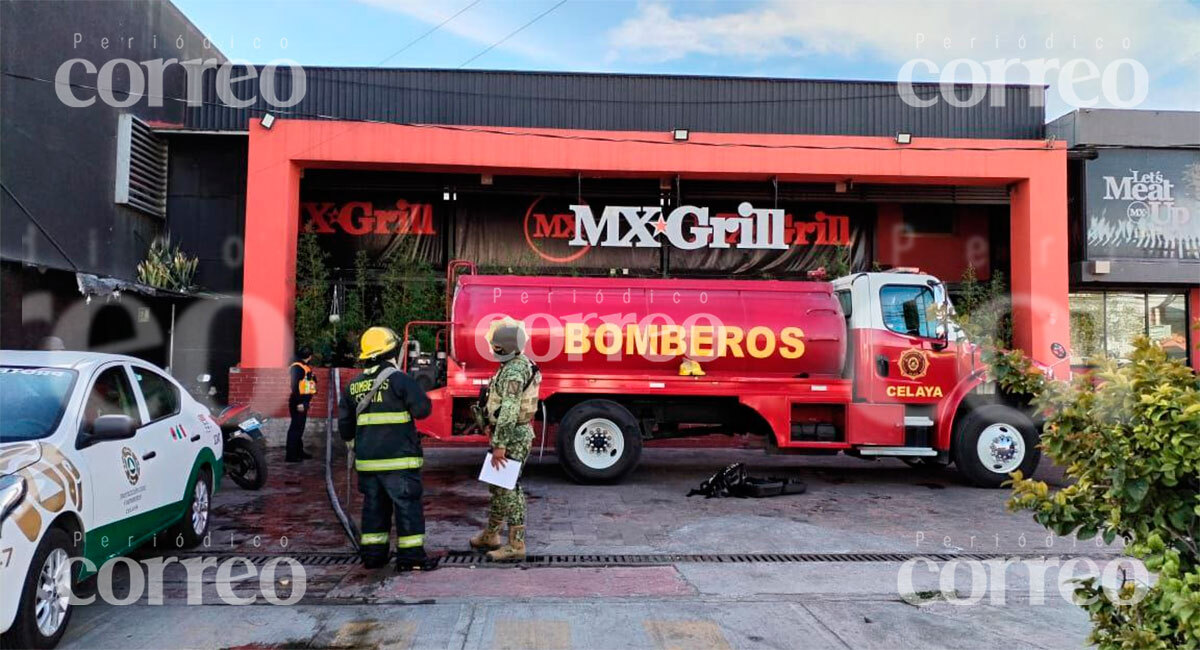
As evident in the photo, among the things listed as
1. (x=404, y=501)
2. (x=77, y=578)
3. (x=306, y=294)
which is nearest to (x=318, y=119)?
(x=306, y=294)

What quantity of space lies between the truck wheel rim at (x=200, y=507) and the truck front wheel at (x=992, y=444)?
8.33 meters

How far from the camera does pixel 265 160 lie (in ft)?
43.7

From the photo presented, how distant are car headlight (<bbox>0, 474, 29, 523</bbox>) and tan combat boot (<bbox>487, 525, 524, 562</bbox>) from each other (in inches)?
127

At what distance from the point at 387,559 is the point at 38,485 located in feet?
8.40

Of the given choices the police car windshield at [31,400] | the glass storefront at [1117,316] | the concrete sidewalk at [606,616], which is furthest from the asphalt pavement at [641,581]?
the glass storefront at [1117,316]

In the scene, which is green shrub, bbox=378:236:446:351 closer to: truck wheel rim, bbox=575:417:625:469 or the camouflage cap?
truck wheel rim, bbox=575:417:625:469

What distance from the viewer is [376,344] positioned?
6.07 m

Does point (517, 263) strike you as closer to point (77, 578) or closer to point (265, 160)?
point (265, 160)

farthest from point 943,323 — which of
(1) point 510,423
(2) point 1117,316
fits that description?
(2) point 1117,316

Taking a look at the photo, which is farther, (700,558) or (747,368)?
(747,368)

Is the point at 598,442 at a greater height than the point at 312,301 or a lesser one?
lesser

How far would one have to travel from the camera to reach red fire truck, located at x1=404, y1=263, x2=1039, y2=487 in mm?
9805

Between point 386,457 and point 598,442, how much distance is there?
4.26m

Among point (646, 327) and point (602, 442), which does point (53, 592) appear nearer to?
point (602, 442)
